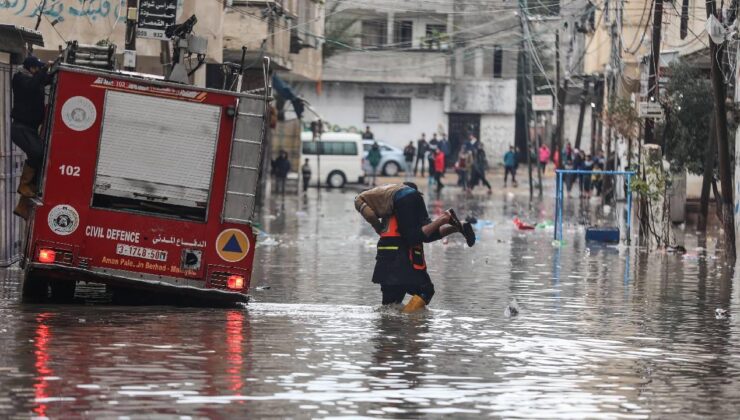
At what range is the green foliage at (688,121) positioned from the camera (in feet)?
120

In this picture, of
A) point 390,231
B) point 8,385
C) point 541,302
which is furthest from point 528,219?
point 8,385

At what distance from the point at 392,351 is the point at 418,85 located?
66408mm

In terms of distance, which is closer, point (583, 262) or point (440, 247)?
point (583, 262)

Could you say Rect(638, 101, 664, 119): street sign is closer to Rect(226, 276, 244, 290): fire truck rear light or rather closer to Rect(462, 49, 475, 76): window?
Rect(226, 276, 244, 290): fire truck rear light

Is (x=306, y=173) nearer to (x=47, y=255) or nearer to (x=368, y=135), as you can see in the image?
(x=368, y=135)

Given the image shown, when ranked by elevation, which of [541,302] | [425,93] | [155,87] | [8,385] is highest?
[425,93]

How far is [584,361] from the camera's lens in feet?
42.4

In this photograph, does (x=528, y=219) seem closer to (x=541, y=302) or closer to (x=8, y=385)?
(x=541, y=302)

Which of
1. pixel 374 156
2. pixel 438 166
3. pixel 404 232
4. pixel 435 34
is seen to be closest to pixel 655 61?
pixel 404 232

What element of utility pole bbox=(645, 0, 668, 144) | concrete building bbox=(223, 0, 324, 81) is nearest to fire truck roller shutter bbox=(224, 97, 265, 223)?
utility pole bbox=(645, 0, 668, 144)

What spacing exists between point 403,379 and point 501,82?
226 ft

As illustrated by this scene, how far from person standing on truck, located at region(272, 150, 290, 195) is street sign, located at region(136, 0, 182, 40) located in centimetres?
2812

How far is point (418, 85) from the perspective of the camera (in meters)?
79.2

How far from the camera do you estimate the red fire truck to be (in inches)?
631
